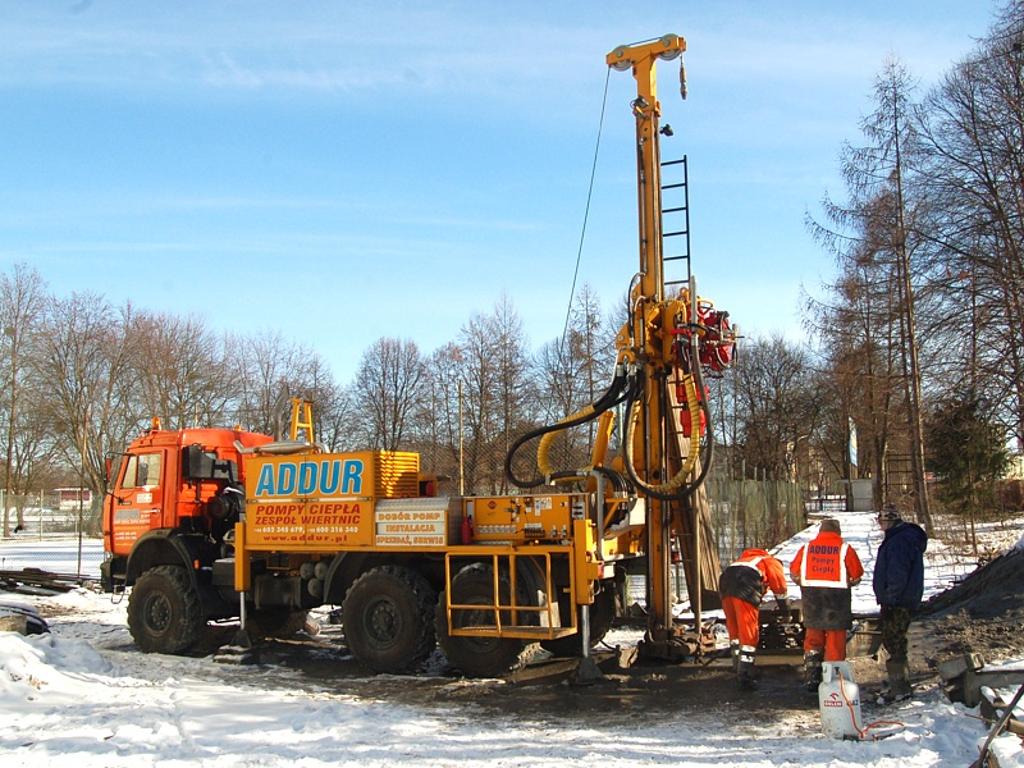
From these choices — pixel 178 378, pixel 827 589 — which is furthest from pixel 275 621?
pixel 178 378

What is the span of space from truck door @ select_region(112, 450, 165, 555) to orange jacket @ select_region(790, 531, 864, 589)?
785 centimetres

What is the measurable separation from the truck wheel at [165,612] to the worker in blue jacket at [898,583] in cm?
779

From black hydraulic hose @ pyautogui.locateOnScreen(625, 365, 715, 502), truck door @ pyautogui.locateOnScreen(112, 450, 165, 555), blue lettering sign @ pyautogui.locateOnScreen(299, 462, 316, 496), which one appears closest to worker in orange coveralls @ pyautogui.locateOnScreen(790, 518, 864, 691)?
black hydraulic hose @ pyautogui.locateOnScreen(625, 365, 715, 502)

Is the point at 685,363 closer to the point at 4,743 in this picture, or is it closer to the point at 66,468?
the point at 4,743

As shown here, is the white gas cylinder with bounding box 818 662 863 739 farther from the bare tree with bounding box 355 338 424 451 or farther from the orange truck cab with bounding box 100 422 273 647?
the bare tree with bounding box 355 338 424 451

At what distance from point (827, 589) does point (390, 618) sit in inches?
177

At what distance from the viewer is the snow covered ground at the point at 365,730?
6305 mm

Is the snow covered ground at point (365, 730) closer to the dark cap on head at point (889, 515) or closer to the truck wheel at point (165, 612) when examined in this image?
the dark cap on head at point (889, 515)

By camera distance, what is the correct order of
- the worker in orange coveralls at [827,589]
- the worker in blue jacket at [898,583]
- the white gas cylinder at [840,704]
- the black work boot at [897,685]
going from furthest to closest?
the worker in blue jacket at [898,583]
the worker in orange coveralls at [827,589]
the black work boot at [897,685]
the white gas cylinder at [840,704]

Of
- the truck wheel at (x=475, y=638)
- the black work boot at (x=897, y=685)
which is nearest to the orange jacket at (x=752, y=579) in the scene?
the black work boot at (x=897, y=685)

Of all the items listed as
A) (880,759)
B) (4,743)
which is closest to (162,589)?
(4,743)

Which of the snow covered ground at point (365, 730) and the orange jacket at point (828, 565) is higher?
the orange jacket at point (828, 565)

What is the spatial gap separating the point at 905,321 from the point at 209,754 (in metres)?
20.1

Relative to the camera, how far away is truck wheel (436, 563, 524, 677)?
9375 millimetres
